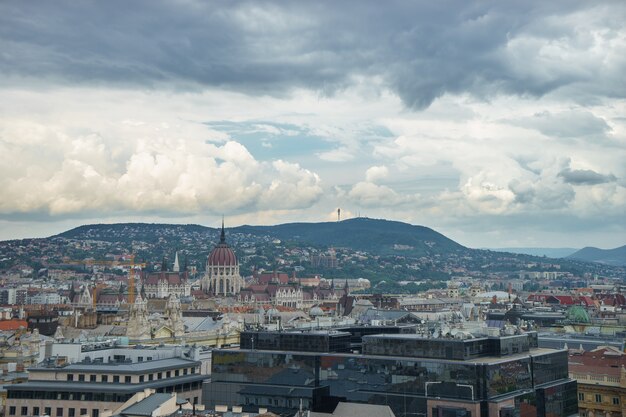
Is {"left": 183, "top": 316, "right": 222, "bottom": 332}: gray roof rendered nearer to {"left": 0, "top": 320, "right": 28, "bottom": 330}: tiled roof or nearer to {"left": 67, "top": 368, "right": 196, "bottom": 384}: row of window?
{"left": 0, "top": 320, "right": 28, "bottom": 330}: tiled roof

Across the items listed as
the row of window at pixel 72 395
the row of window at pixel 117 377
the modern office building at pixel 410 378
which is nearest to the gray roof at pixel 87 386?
Result: the row of window at pixel 72 395

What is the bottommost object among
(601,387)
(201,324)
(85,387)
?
(601,387)

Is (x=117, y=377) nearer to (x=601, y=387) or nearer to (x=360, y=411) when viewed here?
(x=360, y=411)

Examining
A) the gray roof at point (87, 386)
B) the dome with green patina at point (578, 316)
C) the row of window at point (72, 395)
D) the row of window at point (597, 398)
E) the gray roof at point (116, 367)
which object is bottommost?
the row of window at point (597, 398)

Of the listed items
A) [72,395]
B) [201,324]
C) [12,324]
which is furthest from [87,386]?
[12,324]

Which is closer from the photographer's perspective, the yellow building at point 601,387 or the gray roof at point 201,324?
the yellow building at point 601,387

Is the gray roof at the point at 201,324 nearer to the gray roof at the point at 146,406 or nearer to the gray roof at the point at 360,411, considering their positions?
the gray roof at the point at 360,411

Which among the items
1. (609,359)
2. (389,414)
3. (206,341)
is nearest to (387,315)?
(206,341)

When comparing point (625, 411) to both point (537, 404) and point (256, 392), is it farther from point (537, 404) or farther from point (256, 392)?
point (256, 392)
